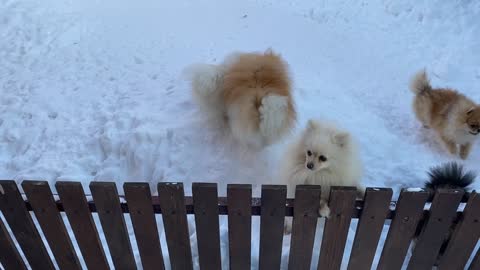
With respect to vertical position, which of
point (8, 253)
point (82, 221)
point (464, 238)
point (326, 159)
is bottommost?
point (8, 253)

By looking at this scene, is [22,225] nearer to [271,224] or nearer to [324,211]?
[271,224]

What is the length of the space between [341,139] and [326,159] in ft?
0.54

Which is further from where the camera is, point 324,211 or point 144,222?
point 144,222

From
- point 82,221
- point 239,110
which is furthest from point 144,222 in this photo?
point 239,110

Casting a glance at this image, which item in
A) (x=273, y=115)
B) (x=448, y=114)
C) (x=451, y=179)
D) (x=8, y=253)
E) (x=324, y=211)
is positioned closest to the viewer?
(x=324, y=211)

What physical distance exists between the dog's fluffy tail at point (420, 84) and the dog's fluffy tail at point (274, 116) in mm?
1469

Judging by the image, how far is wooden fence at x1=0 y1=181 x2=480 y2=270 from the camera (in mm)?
1702

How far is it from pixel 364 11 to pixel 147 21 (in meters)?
3.60

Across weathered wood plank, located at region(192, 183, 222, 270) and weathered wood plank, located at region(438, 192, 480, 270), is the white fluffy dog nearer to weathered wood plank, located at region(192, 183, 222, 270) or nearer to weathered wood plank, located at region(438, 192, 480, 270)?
weathered wood plank, located at region(438, 192, 480, 270)

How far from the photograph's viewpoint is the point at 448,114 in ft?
11.1

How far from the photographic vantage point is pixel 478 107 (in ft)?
10.3

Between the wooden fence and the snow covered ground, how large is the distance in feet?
1.79

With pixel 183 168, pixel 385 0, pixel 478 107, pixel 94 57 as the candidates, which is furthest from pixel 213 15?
pixel 478 107

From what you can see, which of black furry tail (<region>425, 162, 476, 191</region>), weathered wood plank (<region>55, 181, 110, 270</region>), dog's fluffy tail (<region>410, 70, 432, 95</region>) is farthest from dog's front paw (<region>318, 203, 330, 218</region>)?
dog's fluffy tail (<region>410, 70, 432, 95</region>)
